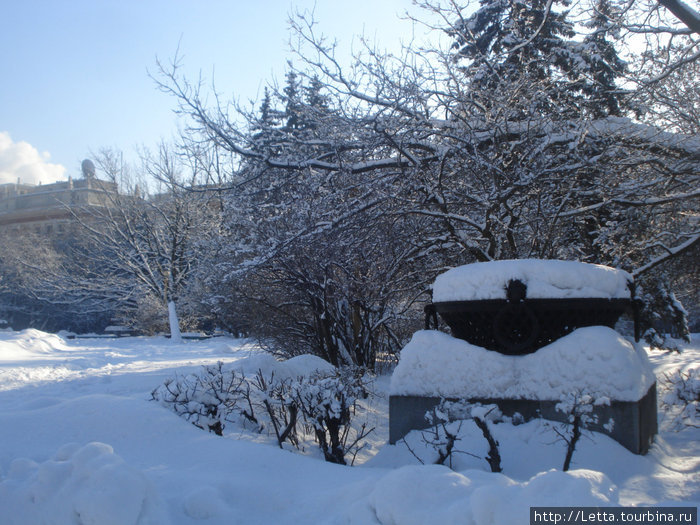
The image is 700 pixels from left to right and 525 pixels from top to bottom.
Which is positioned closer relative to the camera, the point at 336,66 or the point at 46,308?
the point at 336,66

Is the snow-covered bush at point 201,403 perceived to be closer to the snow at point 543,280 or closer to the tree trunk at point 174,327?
the snow at point 543,280

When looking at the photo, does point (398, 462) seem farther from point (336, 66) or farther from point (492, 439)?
point (336, 66)

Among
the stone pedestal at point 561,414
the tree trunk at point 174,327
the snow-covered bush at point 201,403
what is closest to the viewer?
the stone pedestal at point 561,414

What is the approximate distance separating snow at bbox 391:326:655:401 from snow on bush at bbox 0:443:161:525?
2.33 metres

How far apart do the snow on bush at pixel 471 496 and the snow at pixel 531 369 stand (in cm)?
147

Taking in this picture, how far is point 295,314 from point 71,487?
7218mm

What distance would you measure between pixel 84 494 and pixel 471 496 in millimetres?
1835

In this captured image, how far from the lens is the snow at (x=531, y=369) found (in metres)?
4.03

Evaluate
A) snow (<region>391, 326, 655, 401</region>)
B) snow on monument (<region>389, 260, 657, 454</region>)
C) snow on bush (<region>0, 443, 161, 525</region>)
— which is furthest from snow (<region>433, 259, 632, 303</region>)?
snow on bush (<region>0, 443, 161, 525</region>)

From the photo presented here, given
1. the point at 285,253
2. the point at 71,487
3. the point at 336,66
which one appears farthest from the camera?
the point at 285,253

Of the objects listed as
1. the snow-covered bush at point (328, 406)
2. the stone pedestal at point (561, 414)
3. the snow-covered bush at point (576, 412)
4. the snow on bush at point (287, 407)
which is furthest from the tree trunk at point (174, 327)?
the snow-covered bush at point (576, 412)

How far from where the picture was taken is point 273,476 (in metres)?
3.52

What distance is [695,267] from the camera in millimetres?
8914

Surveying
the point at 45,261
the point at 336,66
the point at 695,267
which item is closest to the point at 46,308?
the point at 45,261
